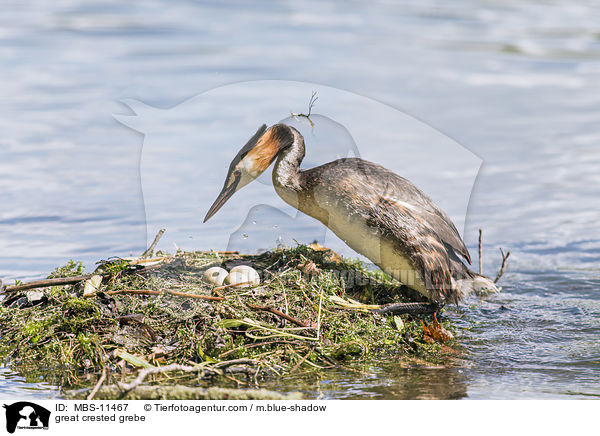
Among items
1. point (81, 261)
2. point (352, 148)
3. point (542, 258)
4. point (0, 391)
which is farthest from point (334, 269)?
point (542, 258)

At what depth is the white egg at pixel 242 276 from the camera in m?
5.27

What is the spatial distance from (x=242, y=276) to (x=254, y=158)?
1187 millimetres

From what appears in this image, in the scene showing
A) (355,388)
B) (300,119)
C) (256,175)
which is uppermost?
(300,119)

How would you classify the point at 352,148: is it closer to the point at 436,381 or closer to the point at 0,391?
the point at 436,381

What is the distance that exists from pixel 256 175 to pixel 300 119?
0.68m

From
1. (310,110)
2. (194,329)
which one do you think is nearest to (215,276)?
(194,329)

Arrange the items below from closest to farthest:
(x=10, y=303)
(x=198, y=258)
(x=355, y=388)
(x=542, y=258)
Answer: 1. (x=355, y=388)
2. (x=10, y=303)
3. (x=198, y=258)
4. (x=542, y=258)

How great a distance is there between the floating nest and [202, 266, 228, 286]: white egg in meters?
0.09

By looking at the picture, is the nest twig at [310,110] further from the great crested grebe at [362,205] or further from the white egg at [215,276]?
the white egg at [215,276]

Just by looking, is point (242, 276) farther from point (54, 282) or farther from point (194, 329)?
point (54, 282)

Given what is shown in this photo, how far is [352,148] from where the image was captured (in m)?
5.84
